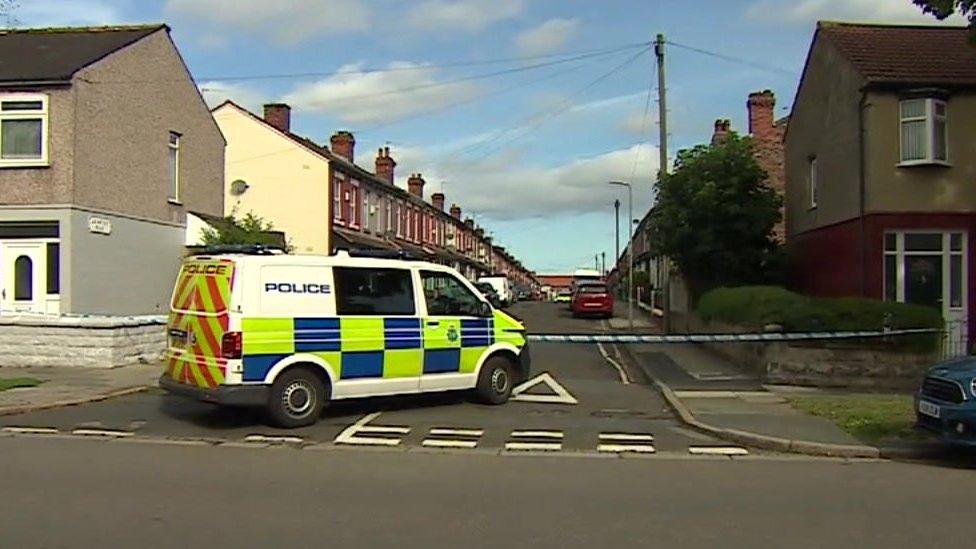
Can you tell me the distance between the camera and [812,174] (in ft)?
87.1

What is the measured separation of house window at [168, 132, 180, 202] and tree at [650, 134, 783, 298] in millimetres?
12762

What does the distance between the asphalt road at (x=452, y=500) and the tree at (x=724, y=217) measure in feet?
52.4

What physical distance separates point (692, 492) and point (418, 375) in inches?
221

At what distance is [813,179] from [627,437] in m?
16.1

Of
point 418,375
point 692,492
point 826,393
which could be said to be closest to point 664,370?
point 826,393

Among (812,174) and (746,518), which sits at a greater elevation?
(812,174)

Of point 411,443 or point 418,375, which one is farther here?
point 418,375

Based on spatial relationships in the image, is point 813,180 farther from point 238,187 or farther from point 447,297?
point 238,187

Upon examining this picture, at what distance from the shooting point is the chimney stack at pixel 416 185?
62562 mm

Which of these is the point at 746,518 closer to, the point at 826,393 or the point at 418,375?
the point at 418,375

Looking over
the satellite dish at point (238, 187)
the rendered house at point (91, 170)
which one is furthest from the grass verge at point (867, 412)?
the satellite dish at point (238, 187)

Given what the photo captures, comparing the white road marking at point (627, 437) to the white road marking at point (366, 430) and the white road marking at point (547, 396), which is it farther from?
the white road marking at point (547, 396)

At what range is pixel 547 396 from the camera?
15977 millimetres

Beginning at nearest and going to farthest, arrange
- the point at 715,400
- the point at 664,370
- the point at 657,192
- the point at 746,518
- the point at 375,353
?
1. the point at 746,518
2. the point at 375,353
3. the point at 715,400
4. the point at 664,370
5. the point at 657,192
